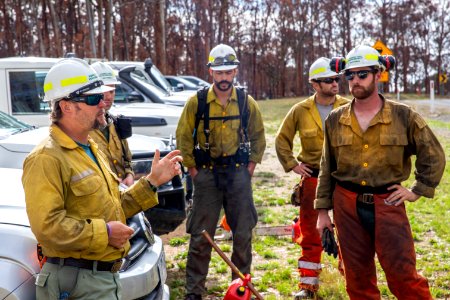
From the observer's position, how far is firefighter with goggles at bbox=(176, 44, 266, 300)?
4.99 m

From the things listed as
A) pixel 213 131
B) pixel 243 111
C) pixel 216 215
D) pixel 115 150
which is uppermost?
pixel 243 111

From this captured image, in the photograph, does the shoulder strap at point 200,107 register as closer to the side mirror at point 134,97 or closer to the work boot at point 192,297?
the work boot at point 192,297

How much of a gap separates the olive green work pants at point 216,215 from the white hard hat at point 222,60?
884mm

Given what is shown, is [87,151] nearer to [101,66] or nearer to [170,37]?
[101,66]

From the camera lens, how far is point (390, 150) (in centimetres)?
379

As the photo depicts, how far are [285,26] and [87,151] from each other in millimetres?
52710

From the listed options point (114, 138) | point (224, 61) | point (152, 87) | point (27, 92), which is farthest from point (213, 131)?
point (152, 87)

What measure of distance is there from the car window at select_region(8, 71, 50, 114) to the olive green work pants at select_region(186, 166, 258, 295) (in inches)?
141

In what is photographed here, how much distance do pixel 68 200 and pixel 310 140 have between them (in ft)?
9.45

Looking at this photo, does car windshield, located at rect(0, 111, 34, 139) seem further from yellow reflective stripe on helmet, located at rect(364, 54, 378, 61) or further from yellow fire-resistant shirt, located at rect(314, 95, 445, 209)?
yellow reflective stripe on helmet, located at rect(364, 54, 378, 61)

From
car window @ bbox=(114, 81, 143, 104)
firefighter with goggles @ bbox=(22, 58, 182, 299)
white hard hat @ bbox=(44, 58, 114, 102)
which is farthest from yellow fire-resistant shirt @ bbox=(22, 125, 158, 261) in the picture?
car window @ bbox=(114, 81, 143, 104)

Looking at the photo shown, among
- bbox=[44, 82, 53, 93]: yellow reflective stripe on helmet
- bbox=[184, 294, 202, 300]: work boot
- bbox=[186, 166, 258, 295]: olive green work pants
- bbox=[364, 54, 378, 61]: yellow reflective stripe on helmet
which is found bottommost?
bbox=[184, 294, 202, 300]: work boot

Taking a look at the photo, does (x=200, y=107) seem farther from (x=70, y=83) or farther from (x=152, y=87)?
(x=152, y=87)

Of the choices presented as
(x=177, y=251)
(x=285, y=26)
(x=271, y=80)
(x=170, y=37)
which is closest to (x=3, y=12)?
(x=170, y=37)
